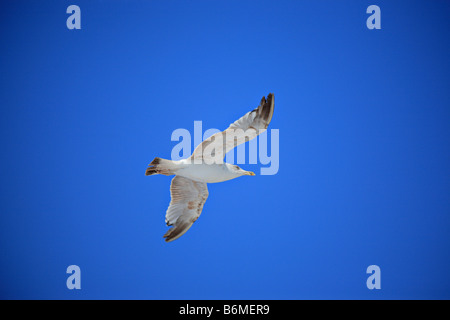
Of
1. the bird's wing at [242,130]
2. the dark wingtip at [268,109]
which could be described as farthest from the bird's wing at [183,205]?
the dark wingtip at [268,109]

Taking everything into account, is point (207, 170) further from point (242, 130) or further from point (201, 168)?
point (242, 130)

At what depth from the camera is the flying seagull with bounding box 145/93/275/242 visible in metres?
5.62

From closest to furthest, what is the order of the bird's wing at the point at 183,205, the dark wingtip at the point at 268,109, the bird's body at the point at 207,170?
1. the dark wingtip at the point at 268,109
2. the bird's body at the point at 207,170
3. the bird's wing at the point at 183,205

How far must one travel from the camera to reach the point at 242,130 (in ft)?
18.6

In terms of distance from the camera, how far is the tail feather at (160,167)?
563 cm

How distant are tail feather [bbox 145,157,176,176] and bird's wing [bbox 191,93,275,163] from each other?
1.28 ft

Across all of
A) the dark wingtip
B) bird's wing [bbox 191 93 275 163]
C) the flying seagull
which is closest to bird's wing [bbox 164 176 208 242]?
the flying seagull

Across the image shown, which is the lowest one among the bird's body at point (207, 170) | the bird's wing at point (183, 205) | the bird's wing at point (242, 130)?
the bird's wing at point (183, 205)

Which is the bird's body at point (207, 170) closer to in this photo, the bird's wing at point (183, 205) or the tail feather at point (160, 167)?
the tail feather at point (160, 167)

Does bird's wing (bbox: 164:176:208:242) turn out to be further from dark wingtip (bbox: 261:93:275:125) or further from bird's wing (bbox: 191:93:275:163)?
dark wingtip (bbox: 261:93:275:125)
